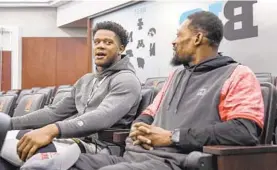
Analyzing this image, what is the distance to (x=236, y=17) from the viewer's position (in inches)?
195

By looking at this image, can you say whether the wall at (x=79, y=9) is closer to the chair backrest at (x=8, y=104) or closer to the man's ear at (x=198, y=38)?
the chair backrest at (x=8, y=104)

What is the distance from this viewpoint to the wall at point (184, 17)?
459 cm

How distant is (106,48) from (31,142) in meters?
0.88

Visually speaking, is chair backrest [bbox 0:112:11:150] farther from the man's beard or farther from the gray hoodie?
the man's beard

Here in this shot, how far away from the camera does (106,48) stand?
245 centimetres

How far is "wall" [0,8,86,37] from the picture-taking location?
34.5ft

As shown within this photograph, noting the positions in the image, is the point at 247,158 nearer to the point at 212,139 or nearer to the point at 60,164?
the point at 212,139

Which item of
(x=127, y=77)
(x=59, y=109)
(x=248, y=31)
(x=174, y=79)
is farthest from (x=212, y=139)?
(x=248, y=31)

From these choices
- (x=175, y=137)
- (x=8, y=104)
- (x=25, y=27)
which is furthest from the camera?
(x=25, y=27)

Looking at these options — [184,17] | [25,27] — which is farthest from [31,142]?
[25,27]

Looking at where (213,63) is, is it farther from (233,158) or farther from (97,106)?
(97,106)

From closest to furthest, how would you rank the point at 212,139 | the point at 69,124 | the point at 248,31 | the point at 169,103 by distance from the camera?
the point at 212,139 < the point at 169,103 < the point at 69,124 < the point at 248,31

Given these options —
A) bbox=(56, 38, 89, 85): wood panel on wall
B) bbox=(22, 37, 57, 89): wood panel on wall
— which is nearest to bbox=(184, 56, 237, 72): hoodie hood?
bbox=(56, 38, 89, 85): wood panel on wall

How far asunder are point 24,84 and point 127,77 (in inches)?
348
